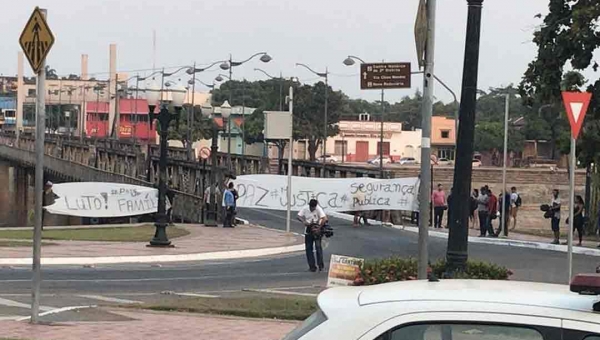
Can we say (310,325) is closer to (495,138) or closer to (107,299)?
(107,299)

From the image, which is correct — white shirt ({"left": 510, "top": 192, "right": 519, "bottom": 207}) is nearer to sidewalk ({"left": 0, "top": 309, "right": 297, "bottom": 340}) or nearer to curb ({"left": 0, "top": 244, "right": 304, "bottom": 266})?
curb ({"left": 0, "top": 244, "right": 304, "bottom": 266})

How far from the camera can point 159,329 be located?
37.2 feet

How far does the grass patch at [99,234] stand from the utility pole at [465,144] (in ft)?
58.4

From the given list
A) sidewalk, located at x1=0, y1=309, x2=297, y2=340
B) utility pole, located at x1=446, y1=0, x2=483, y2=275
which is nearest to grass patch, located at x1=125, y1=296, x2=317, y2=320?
sidewalk, located at x1=0, y1=309, x2=297, y2=340

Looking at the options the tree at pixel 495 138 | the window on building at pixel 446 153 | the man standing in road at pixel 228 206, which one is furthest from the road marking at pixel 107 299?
the window on building at pixel 446 153

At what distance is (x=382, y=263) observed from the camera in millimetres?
13266

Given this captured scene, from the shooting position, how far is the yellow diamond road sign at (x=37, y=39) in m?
10.7

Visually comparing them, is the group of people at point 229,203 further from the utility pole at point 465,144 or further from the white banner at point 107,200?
the utility pole at point 465,144

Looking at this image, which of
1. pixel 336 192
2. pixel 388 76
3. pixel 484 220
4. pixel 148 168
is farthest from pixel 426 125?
pixel 148 168

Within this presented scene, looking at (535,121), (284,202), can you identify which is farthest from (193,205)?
(535,121)

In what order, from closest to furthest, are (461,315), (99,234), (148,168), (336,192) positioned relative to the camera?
(461,315) → (99,234) → (336,192) → (148,168)

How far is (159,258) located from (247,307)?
10.6 m

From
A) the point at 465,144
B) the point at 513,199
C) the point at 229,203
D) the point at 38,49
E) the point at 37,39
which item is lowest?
the point at 229,203

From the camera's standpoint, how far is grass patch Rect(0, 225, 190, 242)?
90.1 ft
